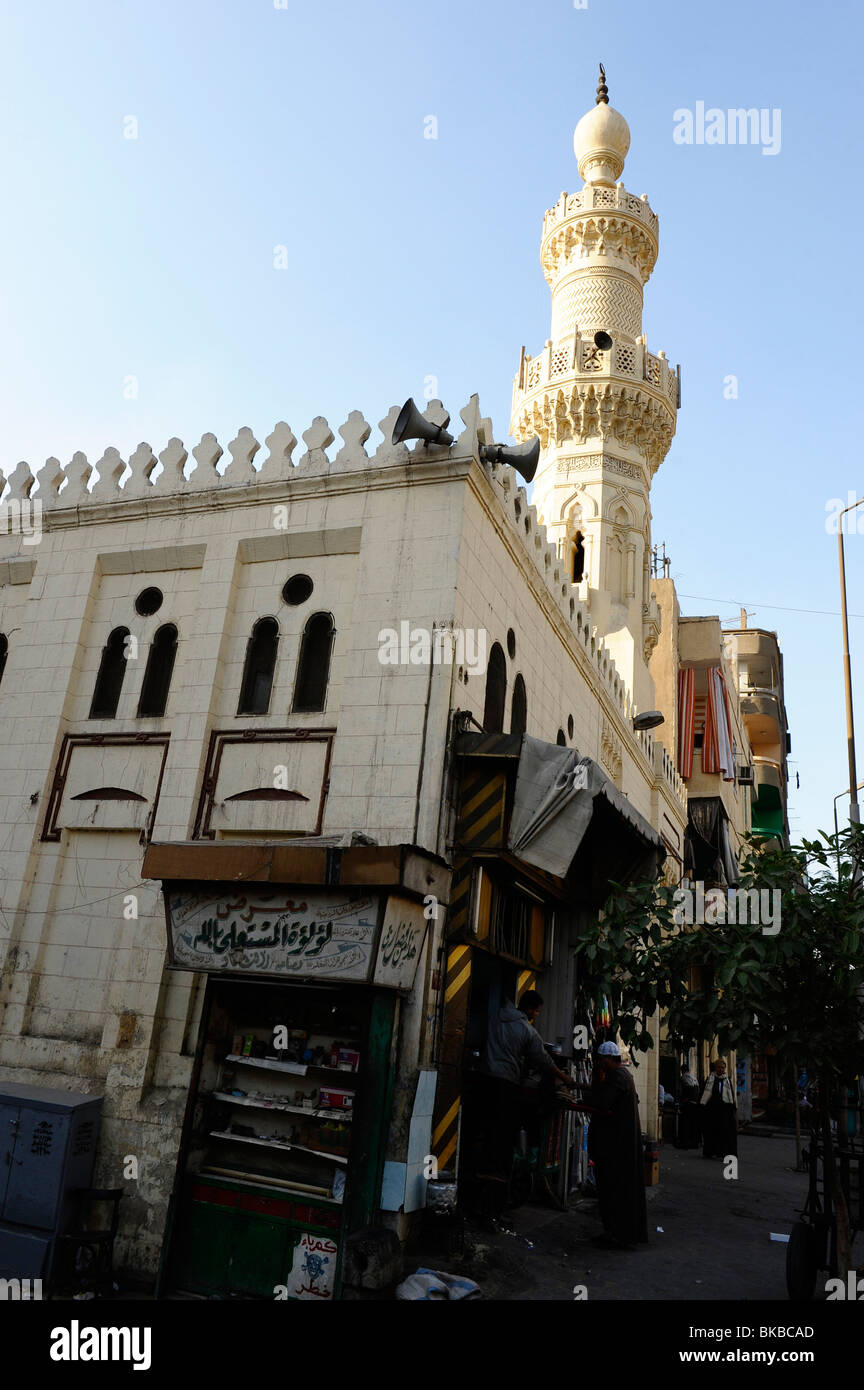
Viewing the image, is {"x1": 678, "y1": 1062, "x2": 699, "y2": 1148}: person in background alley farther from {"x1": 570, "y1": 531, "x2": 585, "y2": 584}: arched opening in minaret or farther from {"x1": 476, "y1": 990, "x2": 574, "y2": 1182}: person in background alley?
{"x1": 476, "y1": 990, "x2": 574, "y2": 1182}: person in background alley

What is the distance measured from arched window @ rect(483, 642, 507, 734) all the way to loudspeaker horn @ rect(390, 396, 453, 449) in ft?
7.80

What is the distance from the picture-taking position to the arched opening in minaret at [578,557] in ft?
79.2

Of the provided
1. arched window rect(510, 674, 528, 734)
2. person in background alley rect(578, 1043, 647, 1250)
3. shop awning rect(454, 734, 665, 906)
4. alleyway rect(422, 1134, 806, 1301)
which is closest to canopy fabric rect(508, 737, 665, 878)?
shop awning rect(454, 734, 665, 906)

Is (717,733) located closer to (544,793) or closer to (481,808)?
(544,793)

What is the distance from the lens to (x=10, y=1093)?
28.5 ft

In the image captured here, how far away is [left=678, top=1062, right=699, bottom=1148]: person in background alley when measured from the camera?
20703mm

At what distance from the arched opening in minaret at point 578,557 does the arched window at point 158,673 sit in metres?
14.5

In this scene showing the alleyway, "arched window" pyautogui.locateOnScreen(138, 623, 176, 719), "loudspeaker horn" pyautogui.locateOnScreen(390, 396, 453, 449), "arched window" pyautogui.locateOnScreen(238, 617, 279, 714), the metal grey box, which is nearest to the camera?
the alleyway

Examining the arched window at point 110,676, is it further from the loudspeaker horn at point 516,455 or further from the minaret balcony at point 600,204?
the minaret balcony at point 600,204

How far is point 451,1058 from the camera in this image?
8695mm

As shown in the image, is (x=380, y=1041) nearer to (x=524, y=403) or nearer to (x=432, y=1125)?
(x=432, y=1125)

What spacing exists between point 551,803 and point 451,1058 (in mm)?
2471
